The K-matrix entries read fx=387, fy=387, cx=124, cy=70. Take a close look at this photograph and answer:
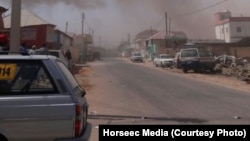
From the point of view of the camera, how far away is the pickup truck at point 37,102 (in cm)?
445

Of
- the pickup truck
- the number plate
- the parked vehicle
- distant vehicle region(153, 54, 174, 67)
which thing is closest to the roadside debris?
the parked vehicle

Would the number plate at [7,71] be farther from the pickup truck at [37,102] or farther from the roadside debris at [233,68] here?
the roadside debris at [233,68]

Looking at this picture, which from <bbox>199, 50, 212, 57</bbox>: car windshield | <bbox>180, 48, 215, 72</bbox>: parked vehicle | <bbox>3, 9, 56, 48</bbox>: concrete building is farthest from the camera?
A: <bbox>199, 50, 212, 57</bbox>: car windshield

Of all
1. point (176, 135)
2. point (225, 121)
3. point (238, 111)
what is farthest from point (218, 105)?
point (176, 135)

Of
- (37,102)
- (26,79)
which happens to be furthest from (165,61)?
(37,102)

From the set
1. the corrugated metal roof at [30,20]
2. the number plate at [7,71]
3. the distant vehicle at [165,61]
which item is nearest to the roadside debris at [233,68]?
the distant vehicle at [165,61]

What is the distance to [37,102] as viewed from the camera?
4504 millimetres

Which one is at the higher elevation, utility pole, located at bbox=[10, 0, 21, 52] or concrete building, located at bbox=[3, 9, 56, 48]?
concrete building, located at bbox=[3, 9, 56, 48]

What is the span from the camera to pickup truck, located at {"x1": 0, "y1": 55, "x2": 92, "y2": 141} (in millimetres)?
4449

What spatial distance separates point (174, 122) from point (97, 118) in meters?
2.05

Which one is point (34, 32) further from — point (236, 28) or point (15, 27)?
point (236, 28)

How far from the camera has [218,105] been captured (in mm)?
11969

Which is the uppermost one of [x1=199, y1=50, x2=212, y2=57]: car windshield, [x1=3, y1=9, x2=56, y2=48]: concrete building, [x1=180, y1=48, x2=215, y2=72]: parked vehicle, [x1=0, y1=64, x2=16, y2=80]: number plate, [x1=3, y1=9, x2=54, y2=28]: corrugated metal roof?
[x1=3, y1=9, x2=54, y2=28]: corrugated metal roof

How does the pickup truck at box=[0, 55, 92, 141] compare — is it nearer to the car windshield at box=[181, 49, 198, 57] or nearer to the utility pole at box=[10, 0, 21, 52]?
the utility pole at box=[10, 0, 21, 52]
